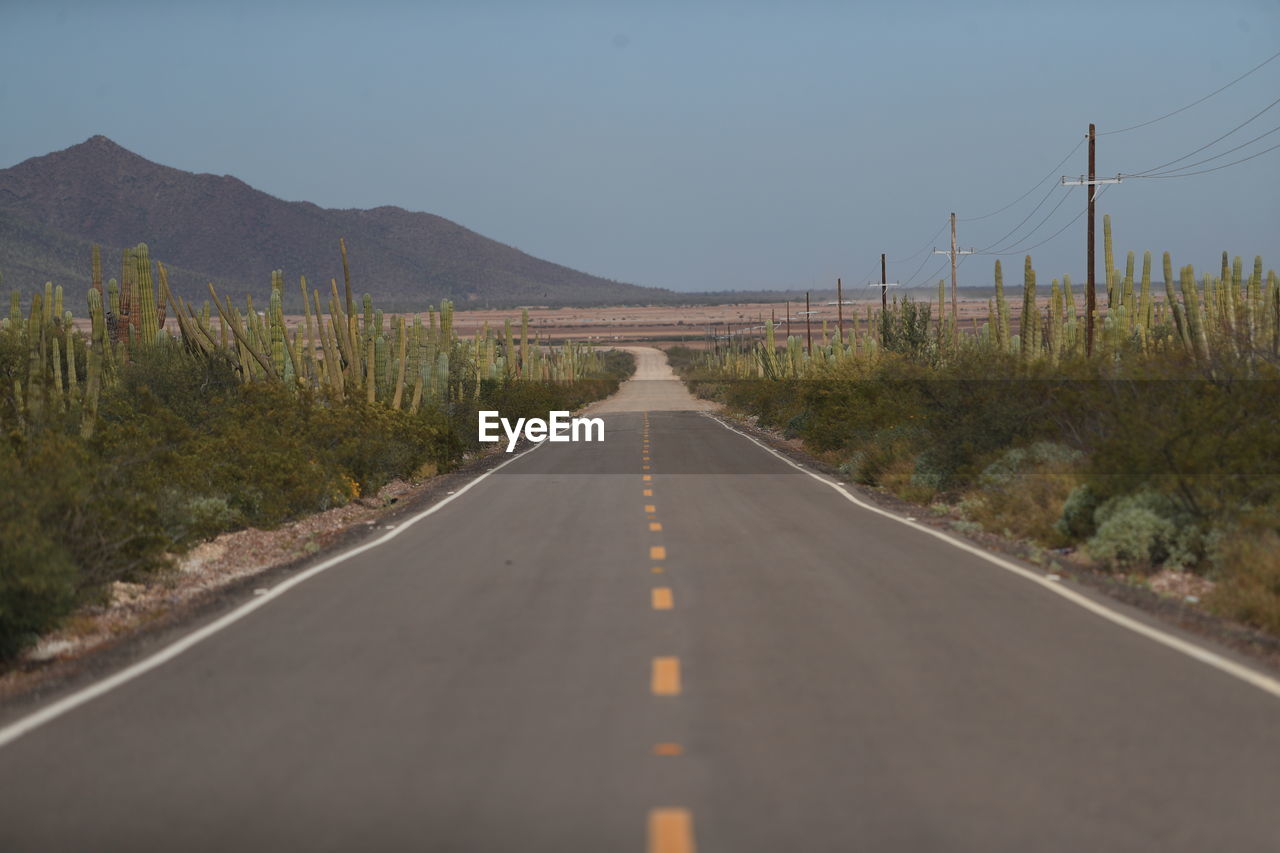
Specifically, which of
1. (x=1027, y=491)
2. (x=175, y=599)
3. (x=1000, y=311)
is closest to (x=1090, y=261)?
(x=1000, y=311)

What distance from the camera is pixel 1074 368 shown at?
1994cm

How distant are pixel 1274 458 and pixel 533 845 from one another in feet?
37.8

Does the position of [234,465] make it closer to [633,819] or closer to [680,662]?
[680,662]

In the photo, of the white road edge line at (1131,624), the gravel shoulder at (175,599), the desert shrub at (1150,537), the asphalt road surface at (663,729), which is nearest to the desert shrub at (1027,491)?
the white road edge line at (1131,624)

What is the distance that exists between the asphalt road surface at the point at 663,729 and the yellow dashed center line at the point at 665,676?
0.09 ft

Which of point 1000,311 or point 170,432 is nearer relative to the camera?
point 170,432

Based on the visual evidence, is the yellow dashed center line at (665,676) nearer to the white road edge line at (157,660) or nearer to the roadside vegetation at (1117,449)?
the white road edge line at (157,660)

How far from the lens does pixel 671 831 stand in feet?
18.9

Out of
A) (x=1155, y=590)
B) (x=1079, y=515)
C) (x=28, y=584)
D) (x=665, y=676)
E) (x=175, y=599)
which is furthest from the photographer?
(x=1079, y=515)

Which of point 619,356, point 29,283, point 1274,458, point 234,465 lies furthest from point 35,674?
point 619,356

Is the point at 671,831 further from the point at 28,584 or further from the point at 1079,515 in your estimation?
the point at 1079,515

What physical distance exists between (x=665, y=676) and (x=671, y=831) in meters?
3.05

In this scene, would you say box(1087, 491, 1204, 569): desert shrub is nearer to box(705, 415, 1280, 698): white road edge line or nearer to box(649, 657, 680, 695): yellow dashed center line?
box(705, 415, 1280, 698): white road edge line

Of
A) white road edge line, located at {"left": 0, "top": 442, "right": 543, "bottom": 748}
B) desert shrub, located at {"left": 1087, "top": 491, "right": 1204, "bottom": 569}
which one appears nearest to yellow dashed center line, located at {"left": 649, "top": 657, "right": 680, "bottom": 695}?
white road edge line, located at {"left": 0, "top": 442, "right": 543, "bottom": 748}
